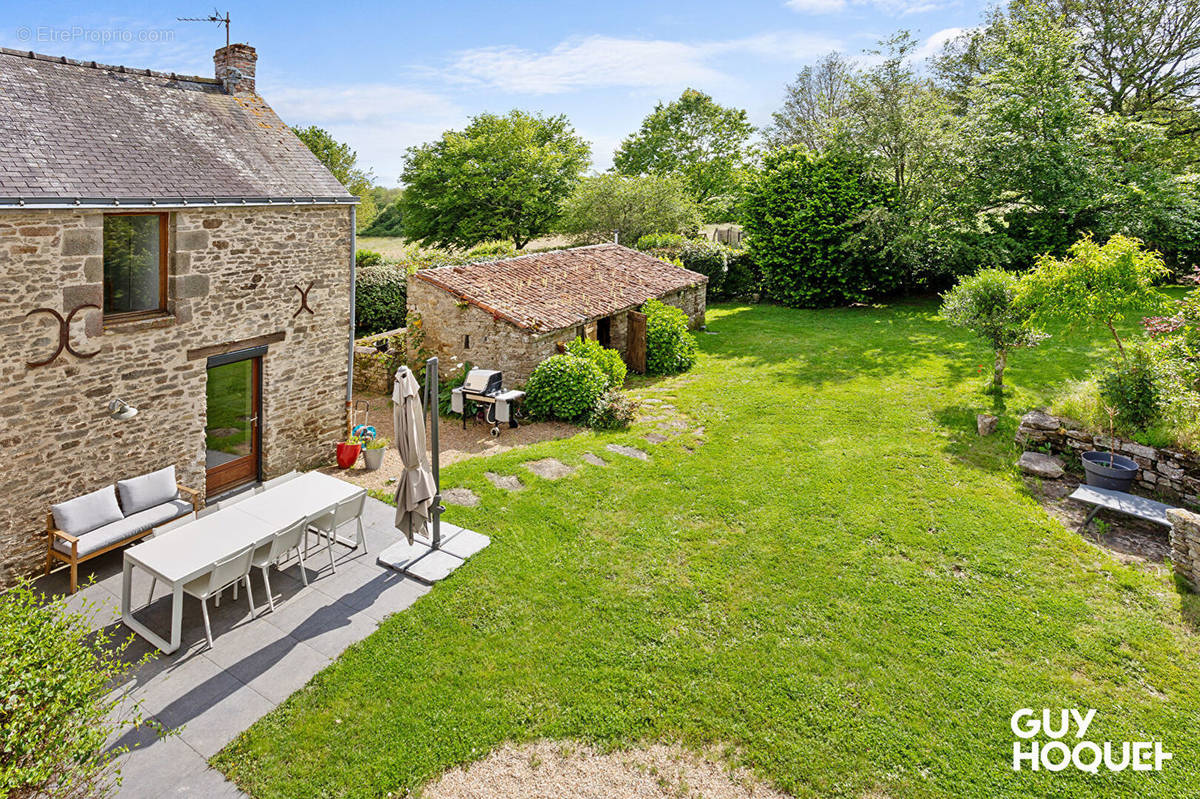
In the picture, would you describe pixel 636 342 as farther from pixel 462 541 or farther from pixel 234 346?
pixel 234 346

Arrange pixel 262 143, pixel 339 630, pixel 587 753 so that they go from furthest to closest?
pixel 262 143
pixel 339 630
pixel 587 753

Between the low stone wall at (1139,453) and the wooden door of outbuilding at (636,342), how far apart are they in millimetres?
9807

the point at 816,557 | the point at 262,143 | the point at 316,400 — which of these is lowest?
the point at 816,557

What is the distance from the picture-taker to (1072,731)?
241 inches

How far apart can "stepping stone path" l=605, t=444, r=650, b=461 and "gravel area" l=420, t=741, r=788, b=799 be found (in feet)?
A: 23.6

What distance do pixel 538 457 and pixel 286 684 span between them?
6637mm

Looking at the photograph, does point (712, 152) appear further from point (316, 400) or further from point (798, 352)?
point (316, 400)

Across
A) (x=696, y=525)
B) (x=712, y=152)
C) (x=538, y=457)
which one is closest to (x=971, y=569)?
(x=696, y=525)

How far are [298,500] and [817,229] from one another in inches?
981

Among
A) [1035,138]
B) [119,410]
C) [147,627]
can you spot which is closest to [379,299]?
[119,410]

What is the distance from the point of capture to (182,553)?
7.13 metres

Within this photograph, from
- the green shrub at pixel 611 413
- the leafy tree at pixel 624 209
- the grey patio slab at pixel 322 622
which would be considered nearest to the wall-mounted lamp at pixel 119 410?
A: the grey patio slab at pixel 322 622

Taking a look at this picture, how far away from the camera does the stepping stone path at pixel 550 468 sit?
11828 mm

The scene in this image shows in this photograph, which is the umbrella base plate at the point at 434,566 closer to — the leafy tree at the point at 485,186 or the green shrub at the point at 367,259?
the green shrub at the point at 367,259
